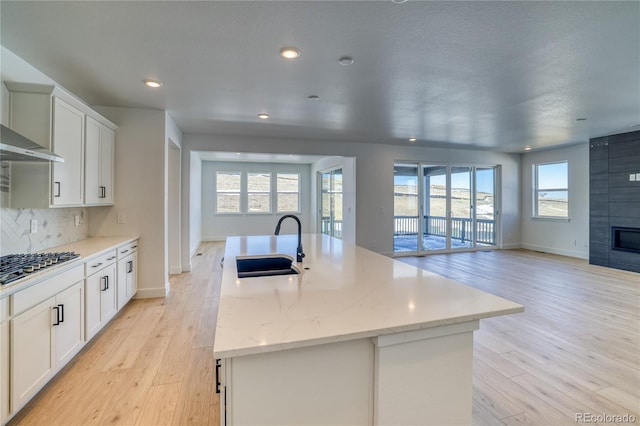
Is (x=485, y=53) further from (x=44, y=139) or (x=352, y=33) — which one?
(x=44, y=139)

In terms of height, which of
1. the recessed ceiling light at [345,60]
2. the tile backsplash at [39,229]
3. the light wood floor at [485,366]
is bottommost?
the light wood floor at [485,366]

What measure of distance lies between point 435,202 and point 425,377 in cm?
653

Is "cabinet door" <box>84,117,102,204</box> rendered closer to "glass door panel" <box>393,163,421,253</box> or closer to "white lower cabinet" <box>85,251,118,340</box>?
"white lower cabinet" <box>85,251,118,340</box>

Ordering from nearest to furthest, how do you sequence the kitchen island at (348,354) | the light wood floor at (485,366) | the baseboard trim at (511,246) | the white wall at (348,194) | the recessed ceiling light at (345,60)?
the kitchen island at (348,354) < the light wood floor at (485,366) < the recessed ceiling light at (345,60) < the white wall at (348,194) < the baseboard trim at (511,246)

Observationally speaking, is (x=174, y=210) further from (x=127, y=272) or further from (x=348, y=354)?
(x=348, y=354)

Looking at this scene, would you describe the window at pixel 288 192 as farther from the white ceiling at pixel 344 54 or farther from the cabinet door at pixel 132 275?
the cabinet door at pixel 132 275

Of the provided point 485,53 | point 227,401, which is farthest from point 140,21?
point 485,53

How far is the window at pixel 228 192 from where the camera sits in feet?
29.7

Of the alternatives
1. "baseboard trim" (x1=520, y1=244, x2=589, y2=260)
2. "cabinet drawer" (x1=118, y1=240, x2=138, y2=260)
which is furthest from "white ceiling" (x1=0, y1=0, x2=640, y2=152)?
"baseboard trim" (x1=520, y1=244, x2=589, y2=260)

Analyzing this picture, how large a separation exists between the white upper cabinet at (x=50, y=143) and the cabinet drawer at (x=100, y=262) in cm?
57

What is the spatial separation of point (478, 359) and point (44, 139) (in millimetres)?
4059

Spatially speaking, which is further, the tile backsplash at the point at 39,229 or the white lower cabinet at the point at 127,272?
the white lower cabinet at the point at 127,272

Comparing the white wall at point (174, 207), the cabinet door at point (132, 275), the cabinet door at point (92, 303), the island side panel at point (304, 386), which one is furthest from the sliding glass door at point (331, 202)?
the island side panel at point (304, 386)

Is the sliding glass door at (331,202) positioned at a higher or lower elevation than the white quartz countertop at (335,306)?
higher
